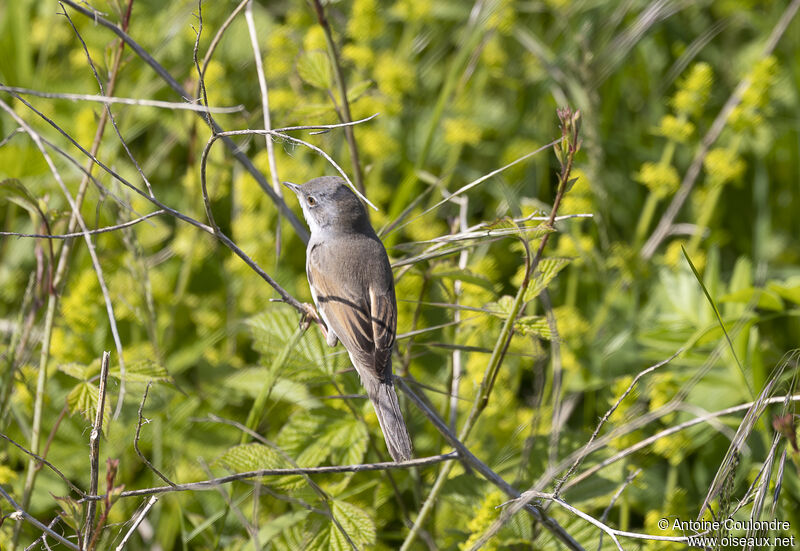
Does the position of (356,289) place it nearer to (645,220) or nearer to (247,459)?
(247,459)

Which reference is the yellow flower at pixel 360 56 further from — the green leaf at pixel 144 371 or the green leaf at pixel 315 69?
the green leaf at pixel 144 371

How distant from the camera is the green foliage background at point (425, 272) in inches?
110

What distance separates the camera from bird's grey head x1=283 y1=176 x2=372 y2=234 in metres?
3.23

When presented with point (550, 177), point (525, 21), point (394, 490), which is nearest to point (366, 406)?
point (394, 490)

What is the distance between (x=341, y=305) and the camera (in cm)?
299

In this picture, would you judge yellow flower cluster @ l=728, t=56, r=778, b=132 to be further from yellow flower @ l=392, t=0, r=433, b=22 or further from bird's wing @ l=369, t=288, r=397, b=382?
bird's wing @ l=369, t=288, r=397, b=382

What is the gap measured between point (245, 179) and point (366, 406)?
1.70 metres

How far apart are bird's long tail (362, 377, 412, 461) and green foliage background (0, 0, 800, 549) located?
158mm

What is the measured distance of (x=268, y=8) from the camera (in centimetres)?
550

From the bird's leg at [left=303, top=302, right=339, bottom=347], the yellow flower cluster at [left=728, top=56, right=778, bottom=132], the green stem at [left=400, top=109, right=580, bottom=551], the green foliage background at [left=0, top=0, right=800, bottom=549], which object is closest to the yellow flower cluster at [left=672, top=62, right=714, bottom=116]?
the green foliage background at [left=0, top=0, right=800, bottom=549]

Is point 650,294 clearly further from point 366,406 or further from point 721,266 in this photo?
point 366,406

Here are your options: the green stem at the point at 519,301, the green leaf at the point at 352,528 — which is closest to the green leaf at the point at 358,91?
the green stem at the point at 519,301

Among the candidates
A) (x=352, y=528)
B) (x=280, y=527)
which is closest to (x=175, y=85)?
(x=352, y=528)

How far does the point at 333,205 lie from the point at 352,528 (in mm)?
1358
